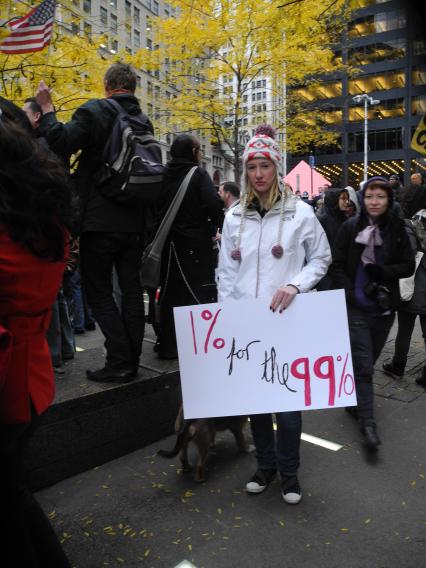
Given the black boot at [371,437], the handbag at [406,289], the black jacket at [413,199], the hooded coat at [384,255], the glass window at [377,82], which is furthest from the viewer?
the glass window at [377,82]

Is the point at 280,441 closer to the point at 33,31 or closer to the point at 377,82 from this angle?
the point at 33,31

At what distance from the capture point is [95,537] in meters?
2.60

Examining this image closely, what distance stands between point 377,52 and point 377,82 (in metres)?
3.09

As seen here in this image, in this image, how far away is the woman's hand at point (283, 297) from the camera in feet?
8.91

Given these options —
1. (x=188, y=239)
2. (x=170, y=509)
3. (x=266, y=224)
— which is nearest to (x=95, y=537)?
(x=170, y=509)

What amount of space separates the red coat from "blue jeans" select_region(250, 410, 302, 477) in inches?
59.1

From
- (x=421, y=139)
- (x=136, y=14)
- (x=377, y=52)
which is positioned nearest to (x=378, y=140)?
(x=377, y=52)

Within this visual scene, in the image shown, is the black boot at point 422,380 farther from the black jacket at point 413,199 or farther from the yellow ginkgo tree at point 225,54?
the yellow ginkgo tree at point 225,54

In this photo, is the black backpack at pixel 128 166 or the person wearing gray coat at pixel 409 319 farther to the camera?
the person wearing gray coat at pixel 409 319

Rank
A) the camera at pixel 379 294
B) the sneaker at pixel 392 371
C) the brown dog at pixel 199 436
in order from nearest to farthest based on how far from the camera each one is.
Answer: the brown dog at pixel 199 436, the camera at pixel 379 294, the sneaker at pixel 392 371

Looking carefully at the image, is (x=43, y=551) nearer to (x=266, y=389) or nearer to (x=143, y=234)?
(x=266, y=389)

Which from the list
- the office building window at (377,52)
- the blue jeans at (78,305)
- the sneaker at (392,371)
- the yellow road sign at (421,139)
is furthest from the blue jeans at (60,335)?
the office building window at (377,52)

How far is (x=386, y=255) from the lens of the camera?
4.04m

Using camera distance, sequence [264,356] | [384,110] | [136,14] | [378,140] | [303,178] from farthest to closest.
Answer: [378,140] < [384,110] < [136,14] < [303,178] < [264,356]
